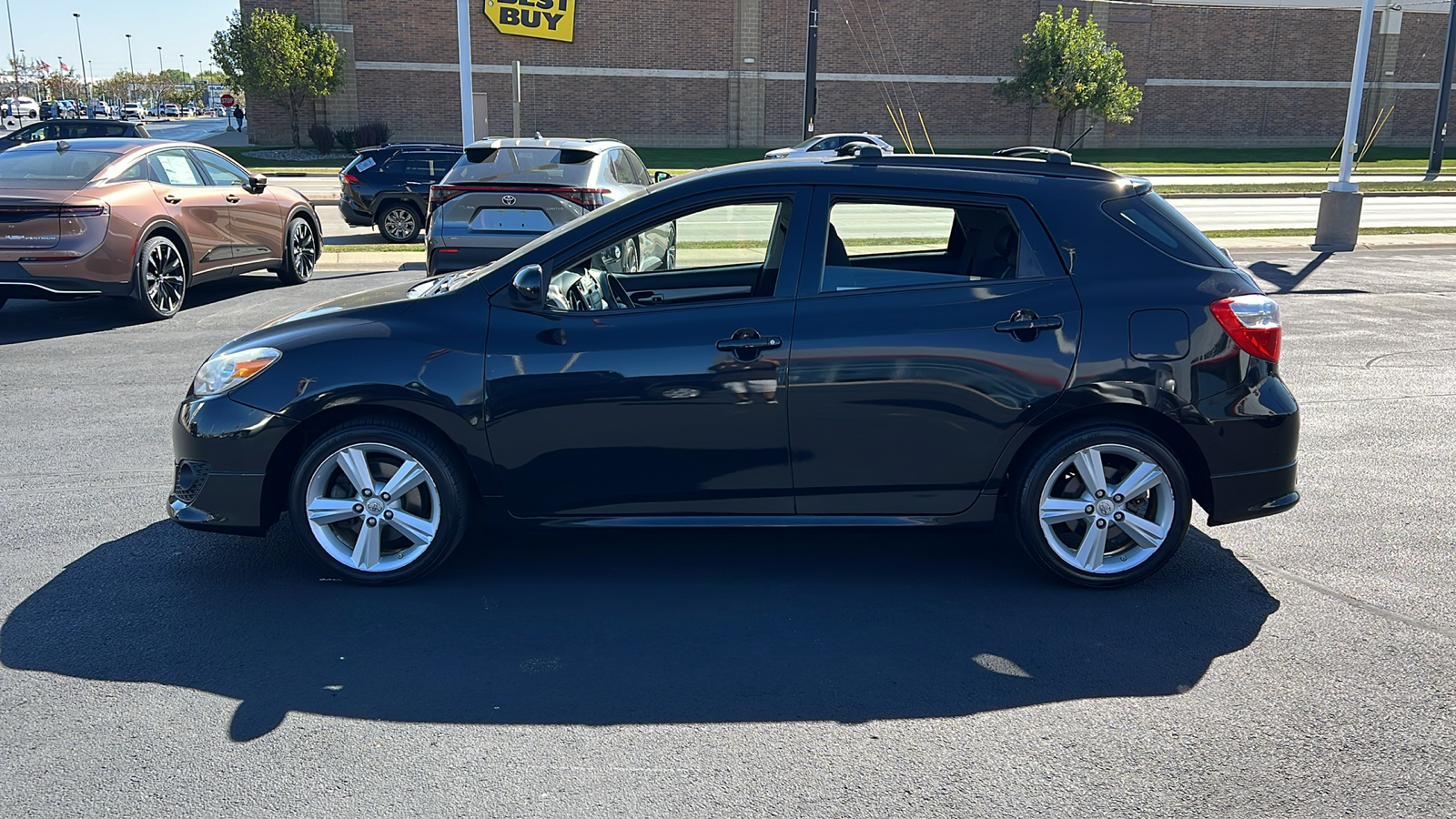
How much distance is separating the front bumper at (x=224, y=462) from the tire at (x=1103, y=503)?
304 cm

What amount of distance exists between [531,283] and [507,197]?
19.2ft

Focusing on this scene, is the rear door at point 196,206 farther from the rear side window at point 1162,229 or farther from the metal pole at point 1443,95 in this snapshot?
the metal pole at point 1443,95

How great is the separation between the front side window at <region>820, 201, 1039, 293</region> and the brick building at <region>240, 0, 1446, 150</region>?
4449cm

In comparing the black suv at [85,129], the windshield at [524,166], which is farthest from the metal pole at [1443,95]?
the black suv at [85,129]

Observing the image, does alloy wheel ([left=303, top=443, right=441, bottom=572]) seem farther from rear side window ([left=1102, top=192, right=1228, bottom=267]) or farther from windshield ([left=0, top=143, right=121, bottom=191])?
windshield ([left=0, top=143, right=121, bottom=191])

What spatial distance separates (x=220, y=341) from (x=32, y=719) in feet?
22.2

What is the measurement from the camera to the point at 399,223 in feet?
59.7

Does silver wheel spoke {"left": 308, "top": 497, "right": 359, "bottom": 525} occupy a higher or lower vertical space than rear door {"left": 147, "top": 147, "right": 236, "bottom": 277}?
lower

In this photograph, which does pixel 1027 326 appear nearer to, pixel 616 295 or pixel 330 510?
pixel 616 295

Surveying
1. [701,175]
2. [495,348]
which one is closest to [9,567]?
[495,348]

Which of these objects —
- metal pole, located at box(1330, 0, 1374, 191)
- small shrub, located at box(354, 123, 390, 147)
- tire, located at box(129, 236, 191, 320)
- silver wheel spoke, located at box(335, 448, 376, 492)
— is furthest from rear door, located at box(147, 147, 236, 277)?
small shrub, located at box(354, 123, 390, 147)

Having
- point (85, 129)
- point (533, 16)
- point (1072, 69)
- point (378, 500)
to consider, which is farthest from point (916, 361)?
point (533, 16)

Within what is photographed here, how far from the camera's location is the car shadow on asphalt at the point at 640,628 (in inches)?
152

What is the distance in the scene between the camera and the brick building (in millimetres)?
47438
